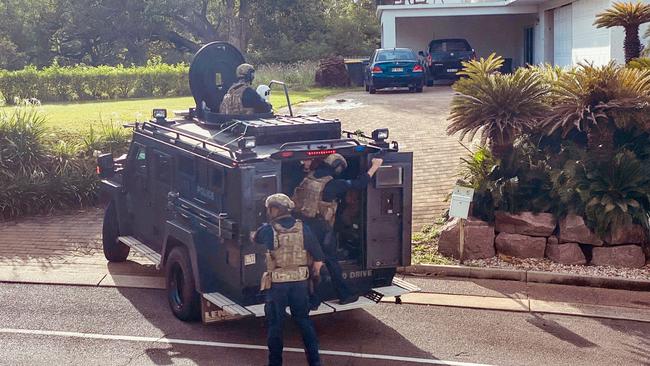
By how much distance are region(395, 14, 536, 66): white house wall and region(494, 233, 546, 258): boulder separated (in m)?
24.5

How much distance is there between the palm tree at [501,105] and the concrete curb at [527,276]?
2010mm

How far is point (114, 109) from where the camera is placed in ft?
69.8

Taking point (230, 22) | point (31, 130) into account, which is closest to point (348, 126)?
point (31, 130)

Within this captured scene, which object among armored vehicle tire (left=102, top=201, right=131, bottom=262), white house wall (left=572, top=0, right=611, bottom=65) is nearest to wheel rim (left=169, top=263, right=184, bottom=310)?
armored vehicle tire (left=102, top=201, right=131, bottom=262)

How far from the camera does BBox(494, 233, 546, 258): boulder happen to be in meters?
11.7

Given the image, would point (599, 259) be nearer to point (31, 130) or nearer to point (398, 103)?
point (31, 130)

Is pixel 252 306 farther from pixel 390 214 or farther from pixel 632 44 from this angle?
pixel 632 44

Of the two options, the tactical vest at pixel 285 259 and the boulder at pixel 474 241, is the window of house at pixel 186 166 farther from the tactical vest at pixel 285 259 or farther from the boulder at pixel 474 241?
the boulder at pixel 474 241

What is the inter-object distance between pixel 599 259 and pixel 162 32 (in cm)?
3731

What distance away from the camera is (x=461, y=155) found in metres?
16.0

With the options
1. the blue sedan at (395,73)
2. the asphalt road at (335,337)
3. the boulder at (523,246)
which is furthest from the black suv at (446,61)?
the asphalt road at (335,337)

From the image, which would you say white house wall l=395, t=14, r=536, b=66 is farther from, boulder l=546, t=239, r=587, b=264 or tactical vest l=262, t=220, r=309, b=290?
tactical vest l=262, t=220, r=309, b=290

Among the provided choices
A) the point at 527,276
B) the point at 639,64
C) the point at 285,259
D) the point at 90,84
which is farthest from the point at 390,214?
the point at 90,84

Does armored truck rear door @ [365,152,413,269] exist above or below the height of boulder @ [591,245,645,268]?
above
